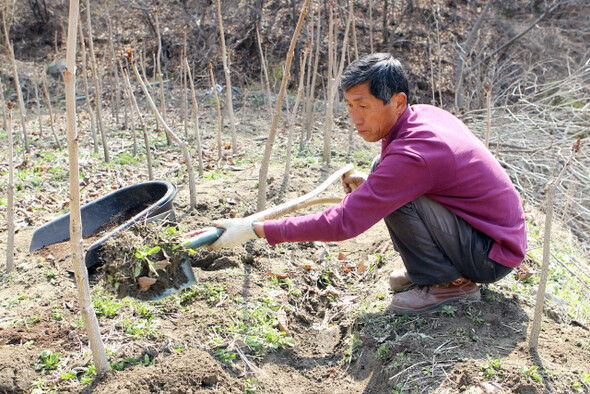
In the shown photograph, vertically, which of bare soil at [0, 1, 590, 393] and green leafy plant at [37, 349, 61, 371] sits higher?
green leafy plant at [37, 349, 61, 371]

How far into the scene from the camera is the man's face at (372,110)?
2150 millimetres

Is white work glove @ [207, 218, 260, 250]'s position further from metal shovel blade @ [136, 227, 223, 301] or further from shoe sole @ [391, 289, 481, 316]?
shoe sole @ [391, 289, 481, 316]

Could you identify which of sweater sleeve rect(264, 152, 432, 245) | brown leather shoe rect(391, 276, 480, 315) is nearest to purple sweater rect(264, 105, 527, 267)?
sweater sleeve rect(264, 152, 432, 245)

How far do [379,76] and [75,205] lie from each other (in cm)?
135

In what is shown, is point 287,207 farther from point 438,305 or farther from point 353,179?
point 438,305

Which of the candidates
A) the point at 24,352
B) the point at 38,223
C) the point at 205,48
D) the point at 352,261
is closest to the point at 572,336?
the point at 352,261

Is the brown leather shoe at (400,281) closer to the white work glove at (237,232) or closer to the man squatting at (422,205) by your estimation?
the man squatting at (422,205)

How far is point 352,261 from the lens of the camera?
3.32 meters

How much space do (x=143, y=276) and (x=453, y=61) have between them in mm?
9167

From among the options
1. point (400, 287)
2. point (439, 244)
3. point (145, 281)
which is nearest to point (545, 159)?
point (400, 287)

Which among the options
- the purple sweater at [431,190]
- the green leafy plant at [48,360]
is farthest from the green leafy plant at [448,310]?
the green leafy plant at [48,360]

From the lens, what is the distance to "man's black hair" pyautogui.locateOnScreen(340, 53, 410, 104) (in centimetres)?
209

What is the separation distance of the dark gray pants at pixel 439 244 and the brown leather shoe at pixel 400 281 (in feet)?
0.53

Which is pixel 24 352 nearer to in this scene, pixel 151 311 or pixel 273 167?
pixel 151 311
